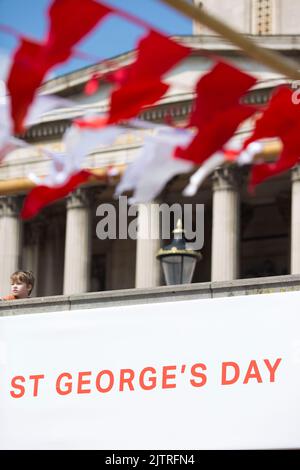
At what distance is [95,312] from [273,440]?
3.01 m

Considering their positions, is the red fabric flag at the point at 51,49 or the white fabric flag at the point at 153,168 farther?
the white fabric flag at the point at 153,168

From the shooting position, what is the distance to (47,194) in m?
4.58

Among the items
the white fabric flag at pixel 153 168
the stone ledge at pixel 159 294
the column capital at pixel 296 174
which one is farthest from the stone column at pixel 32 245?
the white fabric flag at pixel 153 168

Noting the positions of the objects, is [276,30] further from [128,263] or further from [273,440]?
[273,440]

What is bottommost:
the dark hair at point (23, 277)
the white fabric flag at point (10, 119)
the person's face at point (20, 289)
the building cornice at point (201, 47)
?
the white fabric flag at point (10, 119)

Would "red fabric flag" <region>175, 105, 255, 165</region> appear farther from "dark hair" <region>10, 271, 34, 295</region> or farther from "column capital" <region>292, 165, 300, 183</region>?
"column capital" <region>292, 165, 300, 183</region>

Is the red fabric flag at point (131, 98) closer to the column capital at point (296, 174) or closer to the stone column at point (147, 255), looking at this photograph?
the stone column at point (147, 255)

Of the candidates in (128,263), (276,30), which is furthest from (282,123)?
(128,263)

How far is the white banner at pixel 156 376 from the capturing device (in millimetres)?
14312

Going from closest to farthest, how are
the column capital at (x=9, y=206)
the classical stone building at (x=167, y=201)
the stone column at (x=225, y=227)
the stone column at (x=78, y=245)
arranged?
the classical stone building at (x=167, y=201), the stone column at (x=225, y=227), the stone column at (x=78, y=245), the column capital at (x=9, y=206)

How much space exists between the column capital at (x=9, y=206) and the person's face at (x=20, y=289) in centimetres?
4125

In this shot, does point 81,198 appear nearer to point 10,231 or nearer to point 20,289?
point 10,231

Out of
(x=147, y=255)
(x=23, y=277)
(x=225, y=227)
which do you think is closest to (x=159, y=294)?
(x=23, y=277)

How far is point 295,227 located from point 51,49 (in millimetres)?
48756
